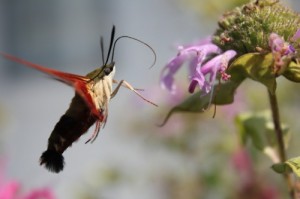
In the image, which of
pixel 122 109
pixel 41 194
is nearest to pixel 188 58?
pixel 41 194

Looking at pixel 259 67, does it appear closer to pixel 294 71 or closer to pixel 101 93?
pixel 294 71

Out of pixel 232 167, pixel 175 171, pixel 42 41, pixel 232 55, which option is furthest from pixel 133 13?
pixel 232 55

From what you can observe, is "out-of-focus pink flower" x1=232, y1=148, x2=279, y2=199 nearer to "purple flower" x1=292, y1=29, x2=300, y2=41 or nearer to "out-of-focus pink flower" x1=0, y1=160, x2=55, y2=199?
"out-of-focus pink flower" x1=0, y1=160, x2=55, y2=199

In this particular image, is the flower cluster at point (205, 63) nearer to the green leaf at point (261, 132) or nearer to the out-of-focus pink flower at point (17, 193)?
the green leaf at point (261, 132)

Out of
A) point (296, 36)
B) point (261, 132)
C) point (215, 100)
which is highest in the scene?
point (296, 36)

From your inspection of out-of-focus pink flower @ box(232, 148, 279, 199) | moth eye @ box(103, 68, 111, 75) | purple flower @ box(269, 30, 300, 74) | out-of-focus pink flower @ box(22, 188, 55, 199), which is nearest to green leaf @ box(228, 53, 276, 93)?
purple flower @ box(269, 30, 300, 74)

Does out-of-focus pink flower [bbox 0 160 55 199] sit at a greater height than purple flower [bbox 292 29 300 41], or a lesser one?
lesser
